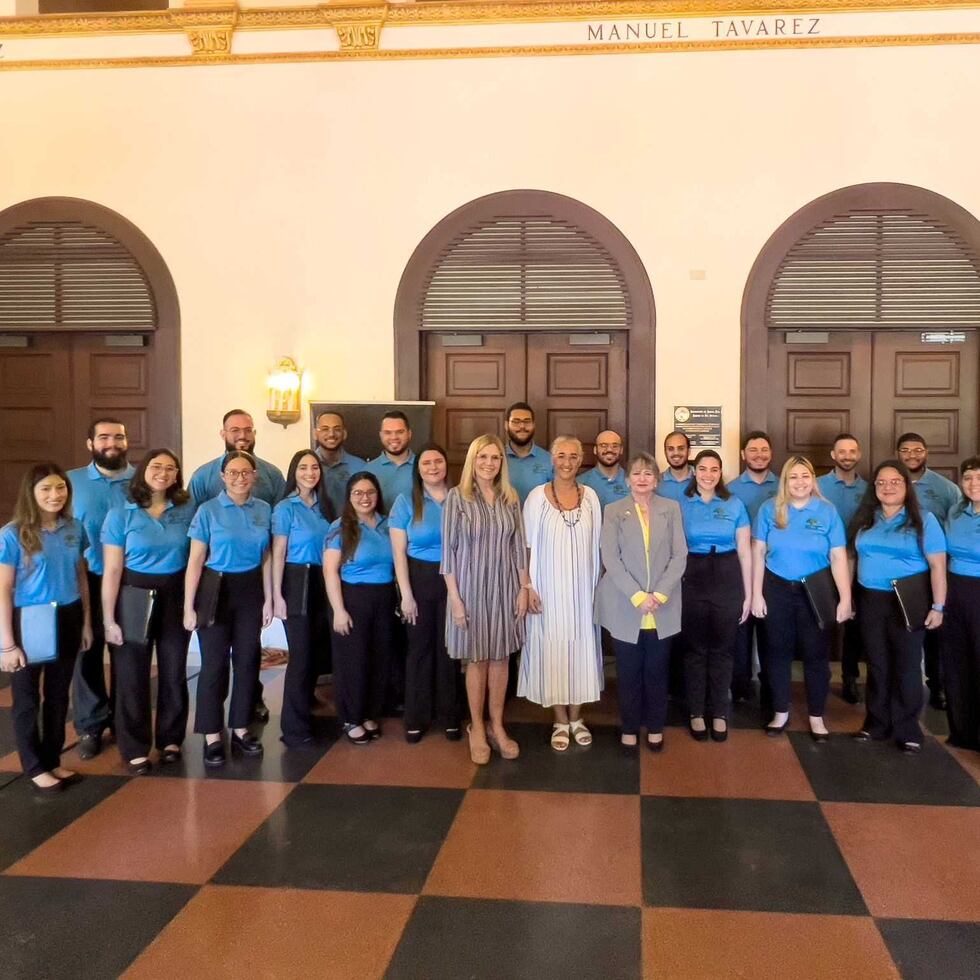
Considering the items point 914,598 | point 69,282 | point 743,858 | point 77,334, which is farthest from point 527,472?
point 69,282

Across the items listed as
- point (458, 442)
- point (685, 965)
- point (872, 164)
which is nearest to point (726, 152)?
point (872, 164)

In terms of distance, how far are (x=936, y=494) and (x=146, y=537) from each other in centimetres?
455

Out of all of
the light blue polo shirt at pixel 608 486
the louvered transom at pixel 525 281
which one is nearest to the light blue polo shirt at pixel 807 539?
the light blue polo shirt at pixel 608 486

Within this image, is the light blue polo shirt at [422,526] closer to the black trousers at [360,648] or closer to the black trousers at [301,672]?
the black trousers at [360,648]

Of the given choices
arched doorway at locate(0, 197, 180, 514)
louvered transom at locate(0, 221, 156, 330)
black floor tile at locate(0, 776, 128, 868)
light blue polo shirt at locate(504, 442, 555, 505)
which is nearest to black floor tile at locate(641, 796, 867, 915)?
light blue polo shirt at locate(504, 442, 555, 505)

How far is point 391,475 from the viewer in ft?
17.2

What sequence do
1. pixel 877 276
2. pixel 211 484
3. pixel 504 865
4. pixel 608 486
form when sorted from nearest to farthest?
pixel 504 865 → pixel 211 484 → pixel 608 486 → pixel 877 276

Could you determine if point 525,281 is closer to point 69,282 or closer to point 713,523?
point 713,523

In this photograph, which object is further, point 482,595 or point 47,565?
point 482,595

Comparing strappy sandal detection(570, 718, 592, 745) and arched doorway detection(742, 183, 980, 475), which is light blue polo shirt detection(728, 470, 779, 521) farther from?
strappy sandal detection(570, 718, 592, 745)

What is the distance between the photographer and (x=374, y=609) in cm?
456

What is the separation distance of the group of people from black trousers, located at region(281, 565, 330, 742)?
0.01 m

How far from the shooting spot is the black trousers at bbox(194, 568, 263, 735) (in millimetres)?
4254

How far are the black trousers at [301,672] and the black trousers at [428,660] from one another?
516 millimetres
